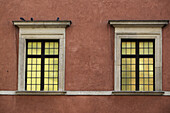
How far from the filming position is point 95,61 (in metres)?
9.77

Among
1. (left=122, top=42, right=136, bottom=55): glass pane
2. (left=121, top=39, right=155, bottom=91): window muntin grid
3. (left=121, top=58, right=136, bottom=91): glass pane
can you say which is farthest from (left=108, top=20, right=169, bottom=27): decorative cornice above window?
(left=121, top=58, right=136, bottom=91): glass pane

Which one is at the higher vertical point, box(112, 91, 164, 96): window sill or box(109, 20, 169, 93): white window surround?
box(109, 20, 169, 93): white window surround

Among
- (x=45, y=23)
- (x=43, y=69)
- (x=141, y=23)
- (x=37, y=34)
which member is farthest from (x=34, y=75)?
(x=141, y=23)

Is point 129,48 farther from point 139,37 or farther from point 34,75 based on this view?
point 34,75

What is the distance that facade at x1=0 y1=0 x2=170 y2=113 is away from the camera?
968 centimetres

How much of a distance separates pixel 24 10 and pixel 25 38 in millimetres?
1221

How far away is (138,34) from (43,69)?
4.29m

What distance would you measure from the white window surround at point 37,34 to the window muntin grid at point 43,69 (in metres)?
0.27

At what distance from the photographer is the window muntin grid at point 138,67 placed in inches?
391

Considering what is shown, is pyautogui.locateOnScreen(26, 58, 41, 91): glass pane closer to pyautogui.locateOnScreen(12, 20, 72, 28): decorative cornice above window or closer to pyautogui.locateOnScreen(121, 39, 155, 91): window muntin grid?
pyautogui.locateOnScreen(12, 20, 72, 28): decorative cornice above window

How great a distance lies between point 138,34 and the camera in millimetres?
9766

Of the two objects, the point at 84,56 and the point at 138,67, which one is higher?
the point at 84,56

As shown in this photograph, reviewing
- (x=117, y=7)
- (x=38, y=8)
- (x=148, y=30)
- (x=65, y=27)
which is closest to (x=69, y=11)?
(x=65, y=27)

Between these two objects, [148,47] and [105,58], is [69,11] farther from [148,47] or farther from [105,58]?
[148,47]
